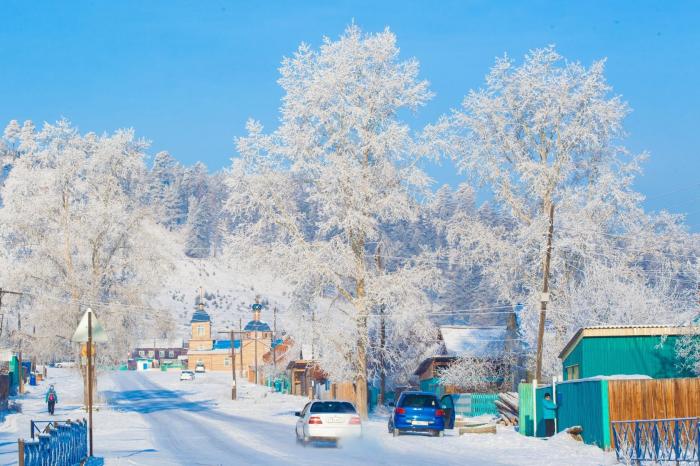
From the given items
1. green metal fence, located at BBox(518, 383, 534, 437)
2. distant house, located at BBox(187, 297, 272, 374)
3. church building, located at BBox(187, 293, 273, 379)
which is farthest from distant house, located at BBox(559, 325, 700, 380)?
church building, located at BBox(187, 293, 273, 379)

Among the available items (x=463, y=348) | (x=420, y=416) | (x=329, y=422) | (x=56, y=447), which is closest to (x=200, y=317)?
(x=463, y=348)

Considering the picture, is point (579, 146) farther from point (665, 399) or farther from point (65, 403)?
point (65, 403)

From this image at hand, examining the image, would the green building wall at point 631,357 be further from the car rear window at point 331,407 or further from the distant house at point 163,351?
the distant house at point 163,351

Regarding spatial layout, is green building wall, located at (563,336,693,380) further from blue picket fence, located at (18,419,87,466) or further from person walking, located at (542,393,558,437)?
blue picket fence, located at (18,419,87,466)

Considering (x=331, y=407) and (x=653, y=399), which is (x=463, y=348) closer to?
(x=331, y=407)

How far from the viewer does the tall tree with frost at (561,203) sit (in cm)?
4466

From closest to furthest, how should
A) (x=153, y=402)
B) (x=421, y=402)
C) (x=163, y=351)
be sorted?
(x=421, y=402)
(x=153, y=402)
(x=163, y=351)

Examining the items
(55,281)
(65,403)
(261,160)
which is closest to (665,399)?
(261,160)

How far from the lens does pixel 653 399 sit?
25.8 meters

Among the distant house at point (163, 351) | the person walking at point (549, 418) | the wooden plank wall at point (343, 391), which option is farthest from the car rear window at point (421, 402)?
the distant house at point (163, 351)

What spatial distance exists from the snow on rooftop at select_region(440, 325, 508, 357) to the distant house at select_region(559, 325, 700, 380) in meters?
19.5

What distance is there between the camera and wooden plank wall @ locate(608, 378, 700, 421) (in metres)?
25.5

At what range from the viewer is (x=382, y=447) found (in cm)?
2772

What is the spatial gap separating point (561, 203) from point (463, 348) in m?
17.1
